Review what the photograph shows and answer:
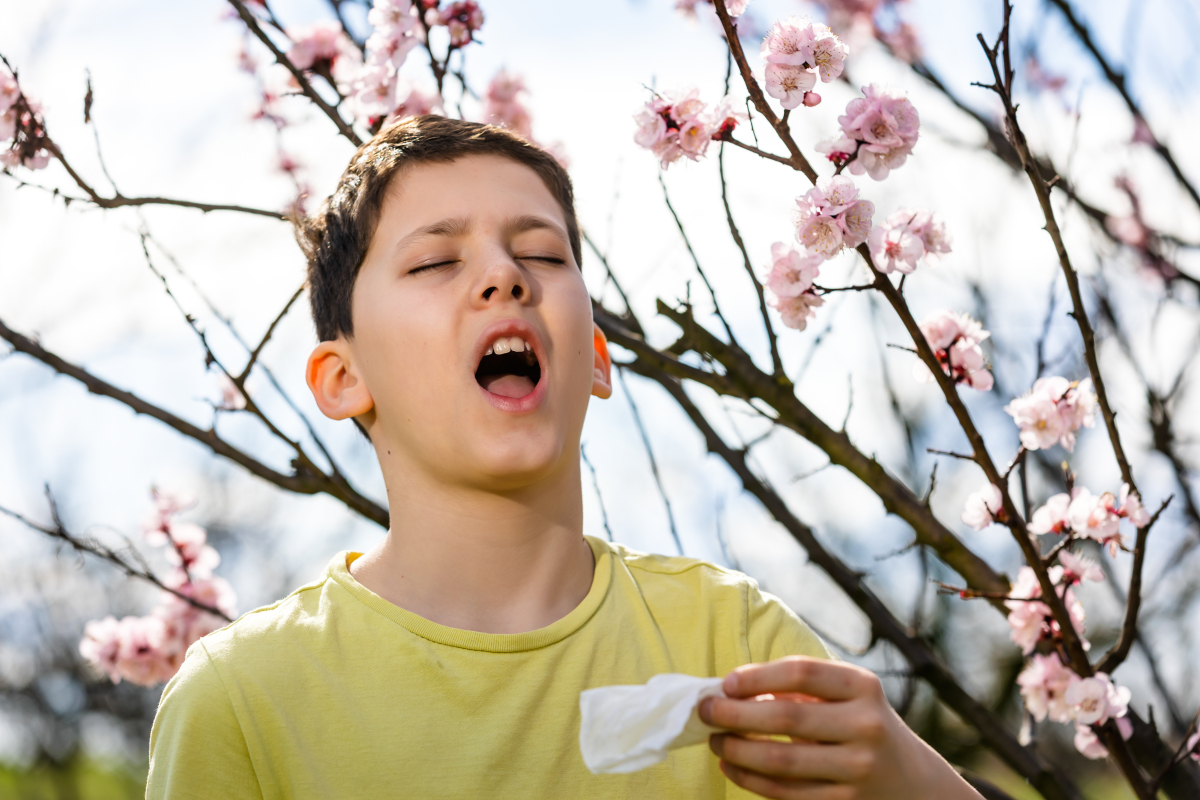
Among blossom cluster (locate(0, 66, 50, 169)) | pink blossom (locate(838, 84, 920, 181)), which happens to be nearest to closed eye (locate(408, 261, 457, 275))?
pink blossom (locate(838, 84, 920, 181))

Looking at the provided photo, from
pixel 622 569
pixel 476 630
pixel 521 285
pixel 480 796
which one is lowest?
pixel 480 796

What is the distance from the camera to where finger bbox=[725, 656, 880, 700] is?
0.83 m

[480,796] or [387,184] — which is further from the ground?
[387,184]

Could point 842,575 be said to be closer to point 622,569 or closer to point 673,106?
point 622,569

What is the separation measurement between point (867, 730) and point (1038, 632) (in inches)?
42.7

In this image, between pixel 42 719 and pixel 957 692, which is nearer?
pixel 957 692

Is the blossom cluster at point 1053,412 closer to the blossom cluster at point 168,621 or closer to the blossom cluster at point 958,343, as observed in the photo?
the blossom cluster at point 958,343

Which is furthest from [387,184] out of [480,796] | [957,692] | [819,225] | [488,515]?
[957,692]

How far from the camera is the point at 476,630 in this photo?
4.08 feet

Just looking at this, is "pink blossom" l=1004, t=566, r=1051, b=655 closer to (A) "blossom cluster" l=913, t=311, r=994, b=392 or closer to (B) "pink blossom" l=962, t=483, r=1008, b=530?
(B) "pink blossom" l=962, t=483, r=1008, b=530

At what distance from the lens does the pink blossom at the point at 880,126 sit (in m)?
1.41

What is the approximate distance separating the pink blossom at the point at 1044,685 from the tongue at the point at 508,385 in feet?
3.98

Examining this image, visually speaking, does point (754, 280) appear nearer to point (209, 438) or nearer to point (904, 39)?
point (209, 438)

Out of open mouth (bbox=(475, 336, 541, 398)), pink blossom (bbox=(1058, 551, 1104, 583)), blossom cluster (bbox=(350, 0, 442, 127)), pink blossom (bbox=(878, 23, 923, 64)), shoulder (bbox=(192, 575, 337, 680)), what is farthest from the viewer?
pink blossom (bbox=(878, 23, 923, 64))
